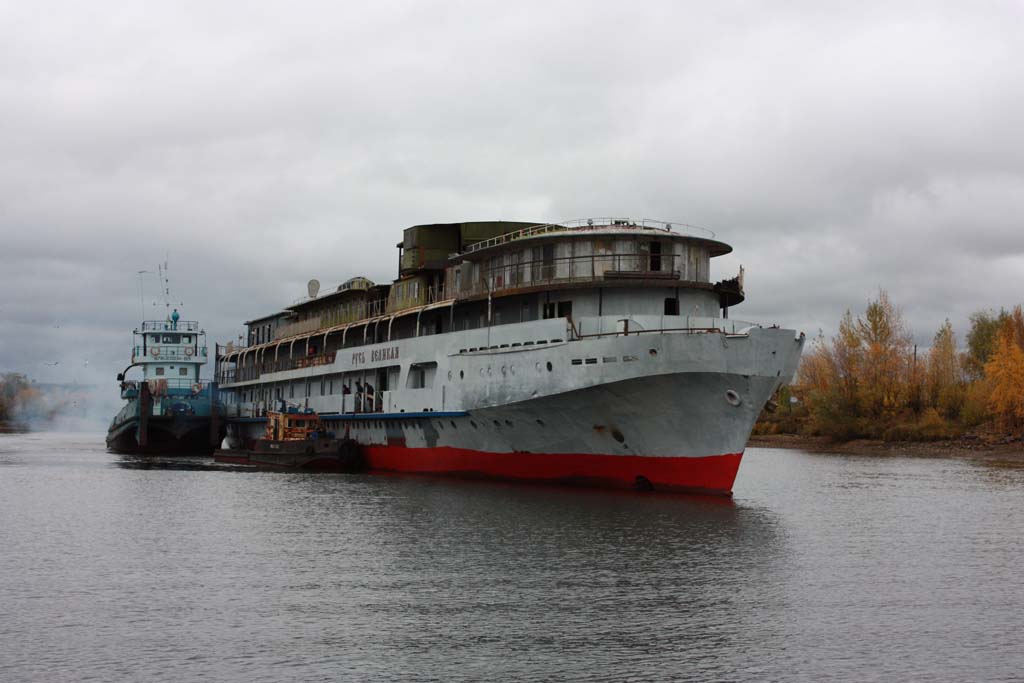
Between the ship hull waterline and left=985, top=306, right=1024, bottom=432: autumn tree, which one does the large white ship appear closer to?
the ship hull waterline

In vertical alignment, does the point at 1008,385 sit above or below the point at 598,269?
below

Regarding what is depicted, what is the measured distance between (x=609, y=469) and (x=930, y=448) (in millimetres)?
54259

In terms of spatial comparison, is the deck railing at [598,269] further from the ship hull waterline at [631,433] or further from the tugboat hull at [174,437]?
the tugboat hull at [174,437]

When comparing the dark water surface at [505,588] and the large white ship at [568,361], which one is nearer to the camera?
the dark water surface at [505,588]

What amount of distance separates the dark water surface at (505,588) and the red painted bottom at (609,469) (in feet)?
2.27

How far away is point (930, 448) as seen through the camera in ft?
266

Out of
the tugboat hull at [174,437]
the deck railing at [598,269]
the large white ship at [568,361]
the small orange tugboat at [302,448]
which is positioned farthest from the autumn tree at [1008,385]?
the tugboat hull at [174,437]

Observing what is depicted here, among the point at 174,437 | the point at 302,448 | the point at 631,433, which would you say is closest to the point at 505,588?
the point at 631,433

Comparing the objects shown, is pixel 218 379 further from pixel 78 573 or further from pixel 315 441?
pixel 78 573

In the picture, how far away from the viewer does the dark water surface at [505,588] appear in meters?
15.7

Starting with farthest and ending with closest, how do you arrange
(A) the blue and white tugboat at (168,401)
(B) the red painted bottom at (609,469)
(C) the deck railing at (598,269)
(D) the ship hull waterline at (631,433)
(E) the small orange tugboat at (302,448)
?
1. (A) the blue and white tugboat at (168,401)
2. (E) the small orange tugboat at (302,448)
3. (C) the deck railing at (598,269)
4. (B) the red painted bottom at (609,469)
5. (D) the ship hull waterline at (631,433)

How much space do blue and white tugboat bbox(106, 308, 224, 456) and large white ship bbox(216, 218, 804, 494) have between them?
26668 millimetres

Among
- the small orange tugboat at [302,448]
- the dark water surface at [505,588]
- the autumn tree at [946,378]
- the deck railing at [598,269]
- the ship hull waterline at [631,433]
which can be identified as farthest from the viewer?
the autumn tree at [946,378]

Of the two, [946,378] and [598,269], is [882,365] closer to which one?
[946,378]
